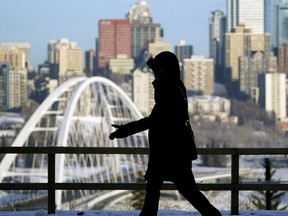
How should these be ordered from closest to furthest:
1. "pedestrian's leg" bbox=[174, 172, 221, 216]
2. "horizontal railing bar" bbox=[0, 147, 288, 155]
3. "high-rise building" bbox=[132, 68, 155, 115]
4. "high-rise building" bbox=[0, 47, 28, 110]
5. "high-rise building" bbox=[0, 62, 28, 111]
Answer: "pedestrian's leg" bbox=[174, 172, 221, 216] < "horizontal railing bar" bbox=[0, 147, 288, 155] < "high-rise building" bbox=[0, 62, 28, 111] < "high-rise building" bbox=[0, 47, 28, 110] < "high-rise building" bbox=[132, 68, 155, 115]

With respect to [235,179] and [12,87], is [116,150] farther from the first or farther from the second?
[12,87]

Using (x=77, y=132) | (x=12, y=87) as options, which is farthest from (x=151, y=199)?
(x=12, y=87)

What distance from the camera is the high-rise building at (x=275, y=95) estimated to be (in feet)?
614

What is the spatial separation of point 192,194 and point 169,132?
542mm

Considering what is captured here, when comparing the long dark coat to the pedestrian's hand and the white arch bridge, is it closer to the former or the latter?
the pedestrian's hand

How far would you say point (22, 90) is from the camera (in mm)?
178750

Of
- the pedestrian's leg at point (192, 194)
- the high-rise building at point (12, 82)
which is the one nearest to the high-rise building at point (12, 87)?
the high-rise building at point (12, 82)

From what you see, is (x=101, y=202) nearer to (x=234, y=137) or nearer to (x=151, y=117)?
(x=151, y=117)

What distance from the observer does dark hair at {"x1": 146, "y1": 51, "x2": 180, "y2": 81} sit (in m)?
7.01

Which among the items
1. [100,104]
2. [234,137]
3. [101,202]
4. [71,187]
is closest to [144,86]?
[234,137]

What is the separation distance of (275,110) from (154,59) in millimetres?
181121

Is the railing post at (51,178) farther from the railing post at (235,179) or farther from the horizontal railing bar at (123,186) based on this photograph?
the railing post at (235,179)

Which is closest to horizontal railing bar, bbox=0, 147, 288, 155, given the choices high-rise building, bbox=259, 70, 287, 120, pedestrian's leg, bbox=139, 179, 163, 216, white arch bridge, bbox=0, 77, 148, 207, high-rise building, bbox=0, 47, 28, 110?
pedestrian's leg, bbox=139, 179, 163, 216

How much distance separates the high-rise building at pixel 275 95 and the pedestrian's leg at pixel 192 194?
177m
